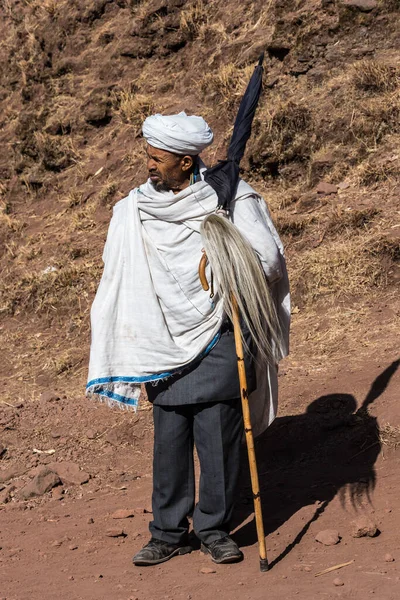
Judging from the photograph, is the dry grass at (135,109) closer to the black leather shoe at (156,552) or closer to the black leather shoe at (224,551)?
the black leather shoe at (156,552)

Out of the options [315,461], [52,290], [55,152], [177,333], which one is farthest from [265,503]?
[55,152]

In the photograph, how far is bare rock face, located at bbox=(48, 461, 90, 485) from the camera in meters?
→ 5.08

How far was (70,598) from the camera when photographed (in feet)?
11.8

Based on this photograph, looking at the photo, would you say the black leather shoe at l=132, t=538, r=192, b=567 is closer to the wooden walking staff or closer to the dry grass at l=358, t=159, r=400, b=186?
the wooden walking staff

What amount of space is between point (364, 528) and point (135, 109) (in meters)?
7.44

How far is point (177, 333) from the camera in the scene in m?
3.71

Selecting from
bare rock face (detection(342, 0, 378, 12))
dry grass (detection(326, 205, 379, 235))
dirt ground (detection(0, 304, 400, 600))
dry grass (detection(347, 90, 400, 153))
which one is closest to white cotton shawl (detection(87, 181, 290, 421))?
dirt ground (detection(0, 304, 400, 600))

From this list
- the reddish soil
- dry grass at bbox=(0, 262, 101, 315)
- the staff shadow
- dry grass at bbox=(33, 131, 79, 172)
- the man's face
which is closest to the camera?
the man's face

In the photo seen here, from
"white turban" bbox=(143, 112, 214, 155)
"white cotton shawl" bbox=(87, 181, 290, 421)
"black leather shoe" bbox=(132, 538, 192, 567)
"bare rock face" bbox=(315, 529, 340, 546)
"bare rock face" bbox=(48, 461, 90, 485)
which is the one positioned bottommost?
"bare rock face" bbox=(48, 461, 90, 485)

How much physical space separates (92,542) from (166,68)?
7.83 meters

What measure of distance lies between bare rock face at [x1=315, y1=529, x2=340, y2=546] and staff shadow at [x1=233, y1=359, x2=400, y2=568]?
100mm

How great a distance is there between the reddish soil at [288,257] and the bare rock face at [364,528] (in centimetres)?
3

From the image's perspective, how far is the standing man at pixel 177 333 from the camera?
3.65 meters

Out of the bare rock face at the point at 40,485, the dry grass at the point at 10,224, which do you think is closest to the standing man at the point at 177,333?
the bare rock face at the point at 40,485
